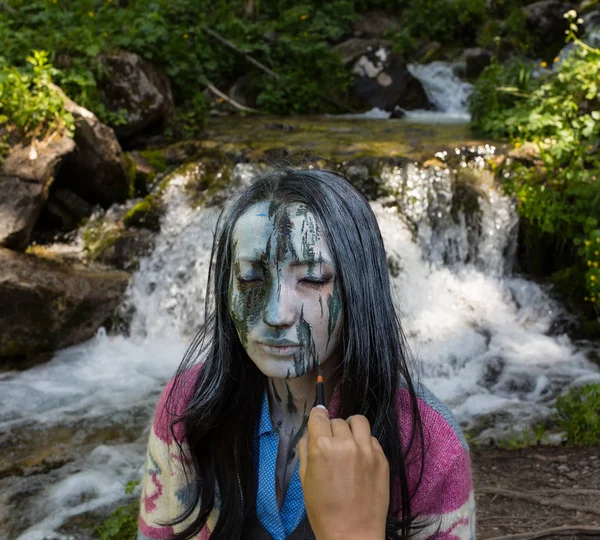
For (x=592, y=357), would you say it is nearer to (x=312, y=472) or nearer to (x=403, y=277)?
Answer: (x=403, y=277)

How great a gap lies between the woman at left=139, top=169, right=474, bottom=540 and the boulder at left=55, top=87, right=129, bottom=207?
5.85 meters

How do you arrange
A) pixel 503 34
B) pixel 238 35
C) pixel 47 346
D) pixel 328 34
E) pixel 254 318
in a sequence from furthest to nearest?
pixel 503 34 < pixel 328 34 < pixel 238 35 < pixel 47 346 < pixel 254 318

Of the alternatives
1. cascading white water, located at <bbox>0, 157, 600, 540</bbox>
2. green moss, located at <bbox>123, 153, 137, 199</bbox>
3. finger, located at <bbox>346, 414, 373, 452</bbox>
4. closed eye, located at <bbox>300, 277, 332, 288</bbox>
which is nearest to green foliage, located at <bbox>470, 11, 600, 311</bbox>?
cascading white water, located at <bbox>0, 157, 600, 540</bbox>

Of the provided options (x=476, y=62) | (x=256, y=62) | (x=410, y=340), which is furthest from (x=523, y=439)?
(x=476, y=62)

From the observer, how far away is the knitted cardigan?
1406 mm

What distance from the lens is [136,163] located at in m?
7.86

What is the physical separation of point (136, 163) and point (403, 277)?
320 centimetres

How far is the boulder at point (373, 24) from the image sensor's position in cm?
1434

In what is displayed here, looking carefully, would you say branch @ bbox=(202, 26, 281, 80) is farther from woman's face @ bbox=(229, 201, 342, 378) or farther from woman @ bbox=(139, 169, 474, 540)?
woman's face @ bbox=(229, 201, 342, 378)

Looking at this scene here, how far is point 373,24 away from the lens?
1471 cm

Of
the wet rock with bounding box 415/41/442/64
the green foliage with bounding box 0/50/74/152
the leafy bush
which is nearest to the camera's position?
the green foliage with bounding box 0/50/74/152

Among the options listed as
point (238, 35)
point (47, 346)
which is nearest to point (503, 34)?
point (238, 35)

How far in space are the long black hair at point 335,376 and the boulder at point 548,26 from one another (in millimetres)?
12860

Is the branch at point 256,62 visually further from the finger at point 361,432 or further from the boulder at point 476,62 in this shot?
the finger at point 361,432
